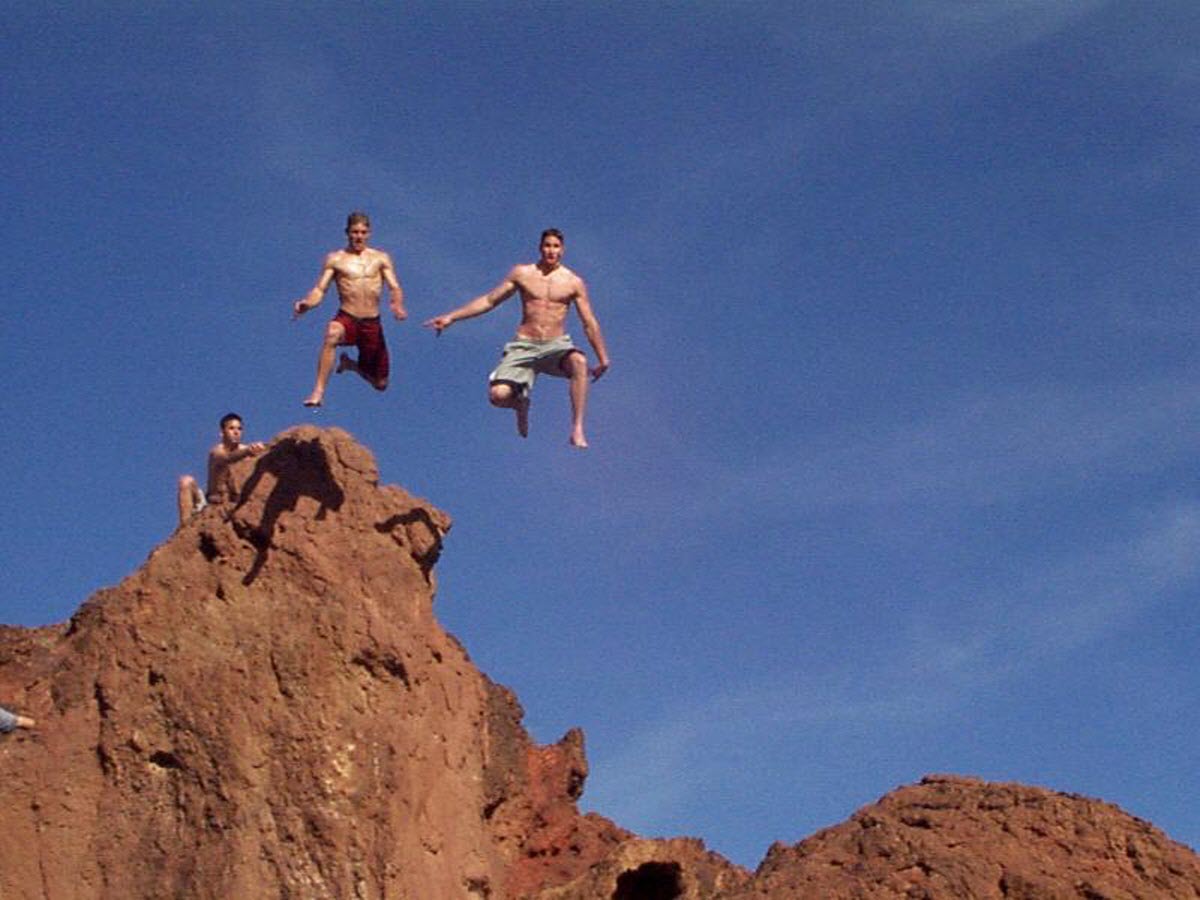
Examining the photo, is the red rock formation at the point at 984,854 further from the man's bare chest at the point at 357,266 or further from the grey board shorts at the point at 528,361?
the man's bare chest at the point at 357,266

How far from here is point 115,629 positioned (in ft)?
75.1

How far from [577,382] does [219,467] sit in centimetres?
561

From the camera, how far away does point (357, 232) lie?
897 inches

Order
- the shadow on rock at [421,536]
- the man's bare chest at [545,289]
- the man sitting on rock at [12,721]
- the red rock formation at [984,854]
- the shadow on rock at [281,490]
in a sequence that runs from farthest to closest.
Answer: the shadow on rock at [421,536]
the shadow on rock at [281,490]
the man's bare chest at [545,289]
the man sitting on rock at [12,721]
the red rock formation at [984,854]

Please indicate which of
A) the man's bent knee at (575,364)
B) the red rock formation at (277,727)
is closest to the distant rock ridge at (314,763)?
the red rock formation at (277,727)

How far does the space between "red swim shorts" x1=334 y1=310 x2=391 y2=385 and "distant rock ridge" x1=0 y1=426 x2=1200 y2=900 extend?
6.47ft

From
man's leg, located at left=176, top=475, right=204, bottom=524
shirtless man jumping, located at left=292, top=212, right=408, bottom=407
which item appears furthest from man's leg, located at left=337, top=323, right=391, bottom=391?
man's leg, located at left=176, top=475, right=204, bottom=524

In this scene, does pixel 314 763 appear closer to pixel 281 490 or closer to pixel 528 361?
pixel 281 490

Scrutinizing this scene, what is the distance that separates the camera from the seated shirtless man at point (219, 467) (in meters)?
24.5

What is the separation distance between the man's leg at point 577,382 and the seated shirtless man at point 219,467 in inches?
173

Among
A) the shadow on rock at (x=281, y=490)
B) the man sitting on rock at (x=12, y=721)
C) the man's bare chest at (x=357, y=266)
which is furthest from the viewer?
the shadow on rock at (x=281, y=490)

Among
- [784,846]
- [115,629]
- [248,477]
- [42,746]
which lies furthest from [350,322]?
[784,846]

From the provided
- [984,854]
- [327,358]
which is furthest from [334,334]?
[984,854]

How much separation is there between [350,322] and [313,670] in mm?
4060
